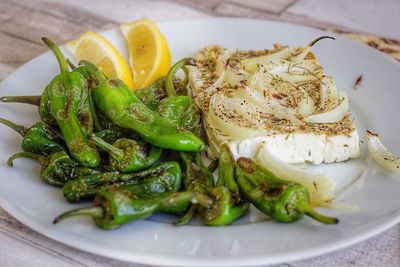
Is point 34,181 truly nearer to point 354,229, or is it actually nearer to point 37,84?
point 37,84

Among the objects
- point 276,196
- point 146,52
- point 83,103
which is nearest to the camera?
point 276,196

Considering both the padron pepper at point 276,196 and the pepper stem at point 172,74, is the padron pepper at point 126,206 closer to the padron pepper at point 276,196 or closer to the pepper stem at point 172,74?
the padron pepper at point 276,196

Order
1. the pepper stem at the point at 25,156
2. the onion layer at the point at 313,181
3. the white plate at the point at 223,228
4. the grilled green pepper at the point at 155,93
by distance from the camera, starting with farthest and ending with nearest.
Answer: the grilled green pepper at the point at 155,93
the pepper stem at the point at 25,156
the onion layer at the point at 313,181
the white plate at the point at 223,228

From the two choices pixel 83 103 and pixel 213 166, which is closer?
pixel 213 166

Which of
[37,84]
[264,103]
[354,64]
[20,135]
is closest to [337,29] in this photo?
[354,64]

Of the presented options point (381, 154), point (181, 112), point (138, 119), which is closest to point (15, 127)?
point (138, 119)

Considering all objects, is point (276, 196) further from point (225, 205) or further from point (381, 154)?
point (381, 154)

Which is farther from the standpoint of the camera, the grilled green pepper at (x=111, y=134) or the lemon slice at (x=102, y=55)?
the lemon slice at (x=102, y=55)

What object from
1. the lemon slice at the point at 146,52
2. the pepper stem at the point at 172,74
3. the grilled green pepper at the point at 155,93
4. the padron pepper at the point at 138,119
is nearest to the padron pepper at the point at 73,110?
the padron pepper at the point at 138,119
